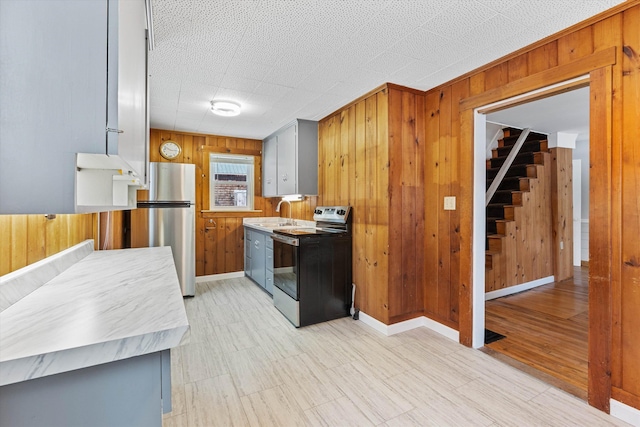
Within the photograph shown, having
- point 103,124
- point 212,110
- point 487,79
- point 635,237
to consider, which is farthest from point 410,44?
point 212,110

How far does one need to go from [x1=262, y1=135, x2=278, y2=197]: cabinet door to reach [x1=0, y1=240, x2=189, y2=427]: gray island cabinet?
353cm

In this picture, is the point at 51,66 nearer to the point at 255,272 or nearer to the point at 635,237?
the point at 635,237

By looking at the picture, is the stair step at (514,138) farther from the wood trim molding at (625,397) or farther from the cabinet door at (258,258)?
the cabinet door at (258,258)

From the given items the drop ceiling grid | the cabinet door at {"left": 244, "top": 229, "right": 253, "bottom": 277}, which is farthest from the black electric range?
the drop ceiling grid

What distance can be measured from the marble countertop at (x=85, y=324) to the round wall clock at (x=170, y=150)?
344 cm

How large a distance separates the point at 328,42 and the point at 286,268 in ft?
7.08

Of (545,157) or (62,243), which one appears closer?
(62,243)

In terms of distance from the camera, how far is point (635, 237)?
163 centimetres

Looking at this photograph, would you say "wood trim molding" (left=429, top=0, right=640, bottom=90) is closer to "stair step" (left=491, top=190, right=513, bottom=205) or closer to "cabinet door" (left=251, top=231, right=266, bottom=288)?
"stair step" (left=491, top=190, right=513, bottom=205)

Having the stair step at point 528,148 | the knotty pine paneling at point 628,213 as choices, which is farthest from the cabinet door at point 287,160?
the stair step at point 528,148

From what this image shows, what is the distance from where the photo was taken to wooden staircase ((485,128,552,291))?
12.9ft

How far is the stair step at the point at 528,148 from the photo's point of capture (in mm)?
4578

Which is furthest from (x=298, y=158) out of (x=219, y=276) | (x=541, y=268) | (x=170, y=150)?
(x=541, y=268)

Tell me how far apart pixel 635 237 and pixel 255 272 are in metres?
3.90
